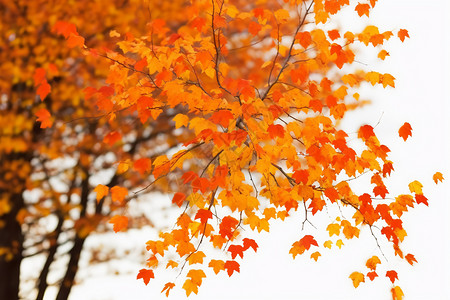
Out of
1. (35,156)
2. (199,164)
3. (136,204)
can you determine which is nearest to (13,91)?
(35,156)

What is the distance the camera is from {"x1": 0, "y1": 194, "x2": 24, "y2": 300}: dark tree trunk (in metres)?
8.82

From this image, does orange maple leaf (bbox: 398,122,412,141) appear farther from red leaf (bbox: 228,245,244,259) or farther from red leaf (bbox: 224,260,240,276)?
red leaf (bbox: 224,260,240,276)

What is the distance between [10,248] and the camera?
→ 348 inches

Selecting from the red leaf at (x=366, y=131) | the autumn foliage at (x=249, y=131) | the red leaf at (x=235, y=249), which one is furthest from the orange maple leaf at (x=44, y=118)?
the red leaf at (x=366, y=131)

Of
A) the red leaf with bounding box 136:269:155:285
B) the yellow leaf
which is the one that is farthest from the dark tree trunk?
the yellow leaf

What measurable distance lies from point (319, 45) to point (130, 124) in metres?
4.34

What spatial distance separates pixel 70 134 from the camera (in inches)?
347

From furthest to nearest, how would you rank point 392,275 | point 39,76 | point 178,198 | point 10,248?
point 10,248, point 39,76, point 392,275, point 178,198

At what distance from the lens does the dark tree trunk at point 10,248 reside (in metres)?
8.82

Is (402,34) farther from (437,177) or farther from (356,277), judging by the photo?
(356,277)

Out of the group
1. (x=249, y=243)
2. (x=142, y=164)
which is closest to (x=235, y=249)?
(x=249, y=243)

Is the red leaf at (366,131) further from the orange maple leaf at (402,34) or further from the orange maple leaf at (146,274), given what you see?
the orange maple leaf at (146,274)

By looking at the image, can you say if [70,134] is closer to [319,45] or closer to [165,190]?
[165,190]

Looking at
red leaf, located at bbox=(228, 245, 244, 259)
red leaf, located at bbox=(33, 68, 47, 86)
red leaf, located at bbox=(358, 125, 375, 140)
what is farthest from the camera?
red leaf, located at bbox=(33, 68, 47, 86)
